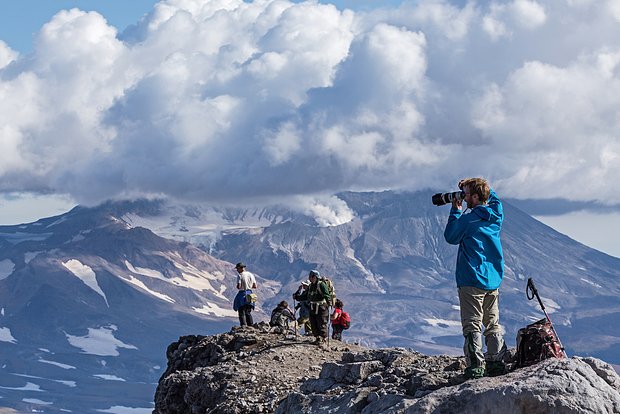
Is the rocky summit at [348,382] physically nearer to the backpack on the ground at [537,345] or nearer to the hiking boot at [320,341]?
the hiking boot at [320,341]

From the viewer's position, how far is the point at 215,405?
23.5 metres

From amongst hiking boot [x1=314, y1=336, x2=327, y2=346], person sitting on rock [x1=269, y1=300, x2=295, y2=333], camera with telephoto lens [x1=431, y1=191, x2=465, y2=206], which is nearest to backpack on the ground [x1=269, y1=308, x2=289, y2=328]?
person sitting on rock [x1=269, y1=300, x2=295, y2=333]

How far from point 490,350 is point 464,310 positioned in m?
0.82

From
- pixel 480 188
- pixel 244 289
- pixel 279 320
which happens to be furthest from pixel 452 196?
pixel 244 289

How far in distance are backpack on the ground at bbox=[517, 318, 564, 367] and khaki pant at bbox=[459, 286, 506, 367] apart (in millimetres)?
456

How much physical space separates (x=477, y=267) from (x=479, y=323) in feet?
2.41

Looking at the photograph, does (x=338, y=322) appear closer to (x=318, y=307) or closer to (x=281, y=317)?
(x=281, y=317)

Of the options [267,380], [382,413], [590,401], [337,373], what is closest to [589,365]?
[590,401]

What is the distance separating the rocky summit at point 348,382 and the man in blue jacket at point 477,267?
19.5 inches

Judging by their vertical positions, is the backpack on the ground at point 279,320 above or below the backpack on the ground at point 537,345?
above

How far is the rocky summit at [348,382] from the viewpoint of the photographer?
13180 millimetres

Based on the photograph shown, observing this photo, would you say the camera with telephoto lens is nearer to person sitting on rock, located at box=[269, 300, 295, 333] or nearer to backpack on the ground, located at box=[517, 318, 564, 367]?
backpack on the ground, located at box=[517, 318, 564, 367]

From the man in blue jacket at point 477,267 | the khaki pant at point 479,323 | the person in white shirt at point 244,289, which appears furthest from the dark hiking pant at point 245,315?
the man in blue jacket at point 477,267

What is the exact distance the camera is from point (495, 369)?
50.3 feet
